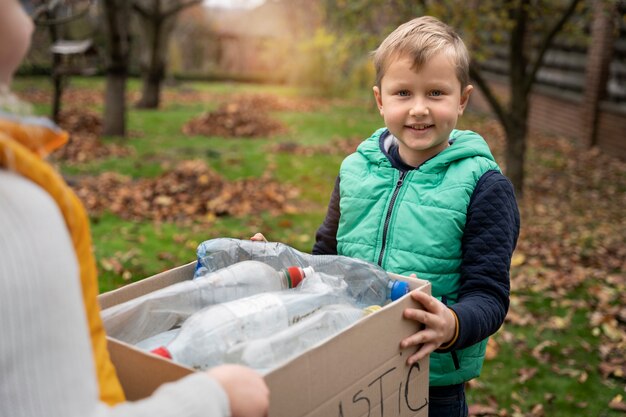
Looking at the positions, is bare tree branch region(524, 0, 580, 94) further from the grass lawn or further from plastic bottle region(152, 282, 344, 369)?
plastic bottle region(152, 282, 344, 369)

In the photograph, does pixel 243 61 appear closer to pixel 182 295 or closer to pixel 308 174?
pixel 308 174

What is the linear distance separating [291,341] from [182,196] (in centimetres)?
632

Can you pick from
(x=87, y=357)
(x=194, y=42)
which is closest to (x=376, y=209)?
(x=87, y=357)

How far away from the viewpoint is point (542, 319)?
5.25 meters

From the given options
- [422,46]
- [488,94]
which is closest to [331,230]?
[422,46]

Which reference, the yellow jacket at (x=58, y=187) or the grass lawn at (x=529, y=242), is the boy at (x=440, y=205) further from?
the grass lawn at (x=529, y=242)

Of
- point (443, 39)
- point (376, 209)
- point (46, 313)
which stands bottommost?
point (376, 209)

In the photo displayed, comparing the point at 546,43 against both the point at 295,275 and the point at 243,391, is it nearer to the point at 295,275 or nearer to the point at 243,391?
the point at 295,275

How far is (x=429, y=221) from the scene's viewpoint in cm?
193

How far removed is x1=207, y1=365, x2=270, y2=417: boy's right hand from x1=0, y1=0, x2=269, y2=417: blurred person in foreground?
0.03 meters

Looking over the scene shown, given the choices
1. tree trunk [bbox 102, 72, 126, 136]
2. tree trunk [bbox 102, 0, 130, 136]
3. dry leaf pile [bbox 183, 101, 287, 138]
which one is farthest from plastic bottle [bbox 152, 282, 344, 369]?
dry leaf pile [bbox 183, 101, 287, 138]

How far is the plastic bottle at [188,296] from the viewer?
147cm

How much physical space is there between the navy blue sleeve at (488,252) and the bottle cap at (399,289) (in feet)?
0.69

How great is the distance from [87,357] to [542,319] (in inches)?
191
